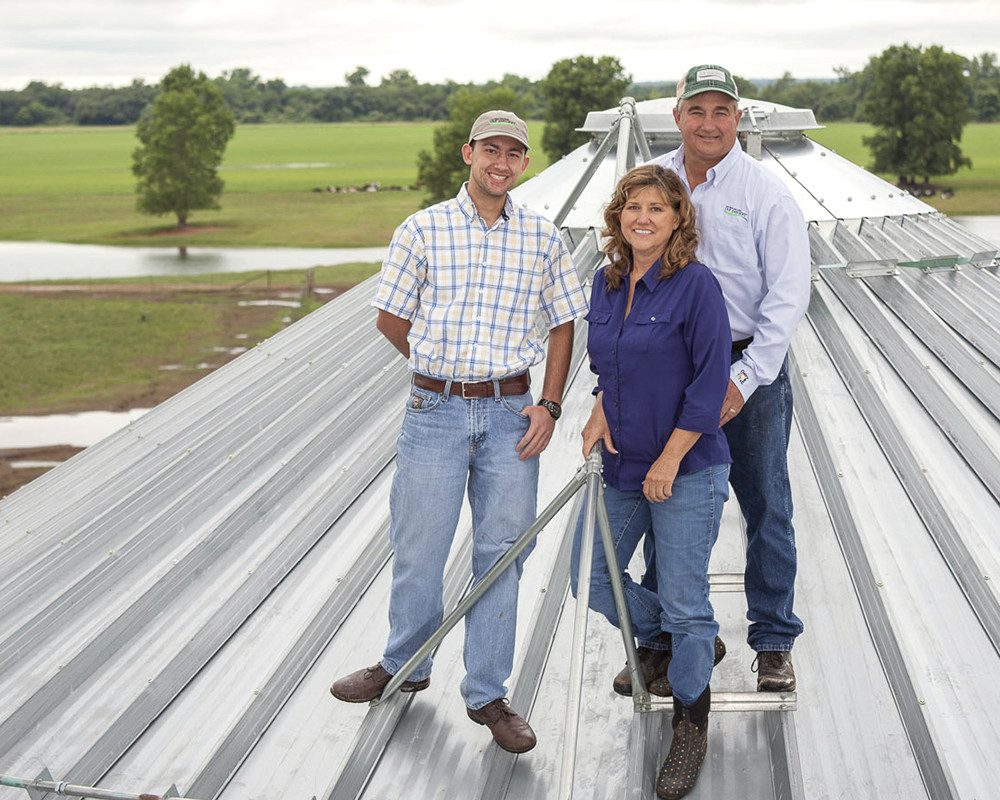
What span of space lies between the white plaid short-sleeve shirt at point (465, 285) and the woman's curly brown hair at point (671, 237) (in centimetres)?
37

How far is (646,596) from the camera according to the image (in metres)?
3.83

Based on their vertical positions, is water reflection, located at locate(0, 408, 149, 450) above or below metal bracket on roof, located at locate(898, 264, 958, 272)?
below

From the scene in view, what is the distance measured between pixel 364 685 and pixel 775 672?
1553mm

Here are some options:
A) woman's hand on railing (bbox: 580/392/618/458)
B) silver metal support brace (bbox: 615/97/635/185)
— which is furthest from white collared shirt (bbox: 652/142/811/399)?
silver metal support brace (bbox: 615/97/635/185)

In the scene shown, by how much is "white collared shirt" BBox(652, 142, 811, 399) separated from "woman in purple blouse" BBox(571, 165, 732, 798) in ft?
0.99

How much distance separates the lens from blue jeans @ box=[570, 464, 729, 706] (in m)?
3.50

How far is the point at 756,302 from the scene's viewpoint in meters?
3.77

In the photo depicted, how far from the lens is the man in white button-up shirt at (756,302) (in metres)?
3.67

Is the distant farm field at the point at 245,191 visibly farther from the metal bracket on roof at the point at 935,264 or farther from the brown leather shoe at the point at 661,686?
the brown leather shoe at the point at 661,686

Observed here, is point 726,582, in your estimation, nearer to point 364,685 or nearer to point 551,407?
point 551,407

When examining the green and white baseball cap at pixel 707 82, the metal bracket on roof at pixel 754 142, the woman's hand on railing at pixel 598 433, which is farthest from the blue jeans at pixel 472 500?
the metal bracket on roof at pixel 754 142

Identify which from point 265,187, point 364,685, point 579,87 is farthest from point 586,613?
point 265,187

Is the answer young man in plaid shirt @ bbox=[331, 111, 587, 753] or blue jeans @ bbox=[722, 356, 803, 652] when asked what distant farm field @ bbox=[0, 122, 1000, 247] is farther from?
blue jeans @ bbox=[722, 356, 803, 652]

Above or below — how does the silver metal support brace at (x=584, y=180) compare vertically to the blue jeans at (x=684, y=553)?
above
